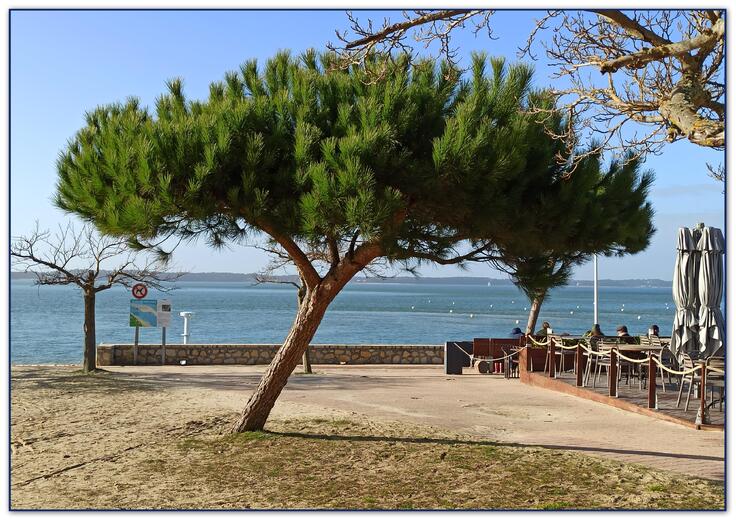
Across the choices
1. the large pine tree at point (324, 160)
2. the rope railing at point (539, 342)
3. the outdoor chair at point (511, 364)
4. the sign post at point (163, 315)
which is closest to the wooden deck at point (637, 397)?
the rope railing at point (539, 342)

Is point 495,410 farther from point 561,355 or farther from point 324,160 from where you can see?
point 324,160

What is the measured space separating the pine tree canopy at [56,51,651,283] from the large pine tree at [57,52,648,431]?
0.01 metres

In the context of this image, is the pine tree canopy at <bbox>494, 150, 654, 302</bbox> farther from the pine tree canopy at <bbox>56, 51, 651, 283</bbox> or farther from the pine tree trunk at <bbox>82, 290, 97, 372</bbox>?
the pine tree trunk at <bbox>82, 290, 97, 372</bbox>

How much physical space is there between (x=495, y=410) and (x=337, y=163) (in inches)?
226

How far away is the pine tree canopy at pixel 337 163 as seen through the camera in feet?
24.6

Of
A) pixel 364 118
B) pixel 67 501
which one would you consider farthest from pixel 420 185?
pixel 67 501

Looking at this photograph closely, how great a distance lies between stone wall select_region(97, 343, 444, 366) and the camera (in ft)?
63.4

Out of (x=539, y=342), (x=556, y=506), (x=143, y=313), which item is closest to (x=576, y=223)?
(x=556, y=506)

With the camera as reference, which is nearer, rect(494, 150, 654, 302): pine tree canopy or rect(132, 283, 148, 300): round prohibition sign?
rect(494, 150, 654, 302): pine tree canopy

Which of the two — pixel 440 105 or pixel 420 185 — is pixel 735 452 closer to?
pixel 420 185

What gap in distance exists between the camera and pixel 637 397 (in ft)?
39.0

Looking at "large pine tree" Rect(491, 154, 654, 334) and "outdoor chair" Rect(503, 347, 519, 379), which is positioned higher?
"large pine tree" Rect(491, 154, 654, 334)

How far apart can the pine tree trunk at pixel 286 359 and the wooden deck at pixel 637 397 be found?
477cm

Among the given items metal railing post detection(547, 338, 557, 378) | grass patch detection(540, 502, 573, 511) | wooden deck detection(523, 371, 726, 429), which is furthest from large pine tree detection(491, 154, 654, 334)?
metal railing post detection(547, 338, 557, 378)
